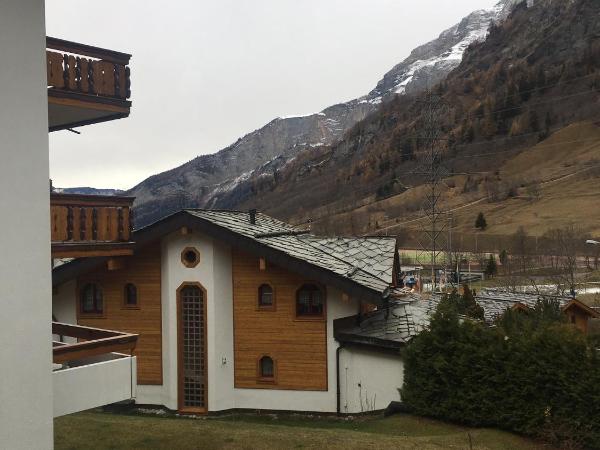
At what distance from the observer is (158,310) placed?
18062 mm

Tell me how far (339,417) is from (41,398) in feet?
33.8

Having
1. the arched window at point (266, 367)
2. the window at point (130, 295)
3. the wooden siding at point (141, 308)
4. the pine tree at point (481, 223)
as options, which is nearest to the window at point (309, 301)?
the arched window at point (266, 367)

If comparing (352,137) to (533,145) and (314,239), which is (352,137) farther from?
(314,239)

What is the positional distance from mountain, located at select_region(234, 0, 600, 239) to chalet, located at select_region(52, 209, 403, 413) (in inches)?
1839

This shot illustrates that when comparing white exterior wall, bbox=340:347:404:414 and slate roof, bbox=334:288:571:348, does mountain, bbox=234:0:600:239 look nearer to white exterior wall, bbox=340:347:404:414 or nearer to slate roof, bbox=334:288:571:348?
slate roof, bbox=334:288:571:348

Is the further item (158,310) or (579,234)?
(579,234)

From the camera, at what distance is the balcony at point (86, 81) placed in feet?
32.9

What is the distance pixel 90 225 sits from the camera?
10.4 metres

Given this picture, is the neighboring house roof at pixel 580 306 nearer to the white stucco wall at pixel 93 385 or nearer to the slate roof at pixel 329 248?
the slate roof at pixel 329 248

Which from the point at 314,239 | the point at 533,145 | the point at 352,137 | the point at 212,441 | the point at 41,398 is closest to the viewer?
the point at 41,398

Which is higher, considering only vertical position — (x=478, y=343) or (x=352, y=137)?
(x=352, y=137)

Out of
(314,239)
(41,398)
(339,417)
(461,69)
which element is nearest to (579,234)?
(314,239)

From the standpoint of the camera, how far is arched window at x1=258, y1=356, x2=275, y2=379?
1741cm

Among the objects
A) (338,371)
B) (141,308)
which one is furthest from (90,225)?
(338,371)
